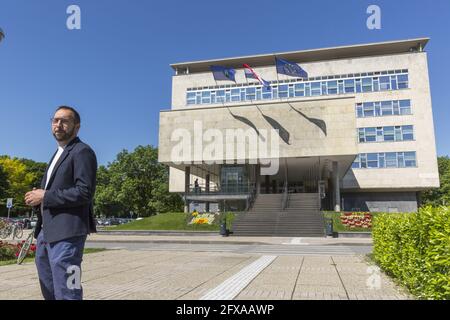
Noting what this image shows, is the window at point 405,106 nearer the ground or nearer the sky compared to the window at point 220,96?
nearer the ground

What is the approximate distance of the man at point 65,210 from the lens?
3367mm

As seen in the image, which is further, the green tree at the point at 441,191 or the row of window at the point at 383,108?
the green tree at the point at 441,191

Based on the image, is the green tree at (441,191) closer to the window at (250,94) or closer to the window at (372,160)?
the window at (372,160)

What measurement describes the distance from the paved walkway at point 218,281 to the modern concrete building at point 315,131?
25.4 metres

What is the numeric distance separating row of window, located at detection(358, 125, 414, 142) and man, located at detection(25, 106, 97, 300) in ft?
161

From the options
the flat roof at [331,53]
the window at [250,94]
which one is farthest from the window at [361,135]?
the window at [250,94]

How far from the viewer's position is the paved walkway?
20.1 feet

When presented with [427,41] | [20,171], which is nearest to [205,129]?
[427,41]

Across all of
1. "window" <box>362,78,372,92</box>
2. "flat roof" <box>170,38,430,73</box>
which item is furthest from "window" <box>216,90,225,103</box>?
"window" <box>362,78,372,92</box>

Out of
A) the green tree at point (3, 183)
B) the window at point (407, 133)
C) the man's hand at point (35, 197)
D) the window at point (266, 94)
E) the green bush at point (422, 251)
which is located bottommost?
the green bush at point (422, 251)

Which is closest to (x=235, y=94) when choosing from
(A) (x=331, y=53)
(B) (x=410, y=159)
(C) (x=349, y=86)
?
(A) (x=331, y=53)

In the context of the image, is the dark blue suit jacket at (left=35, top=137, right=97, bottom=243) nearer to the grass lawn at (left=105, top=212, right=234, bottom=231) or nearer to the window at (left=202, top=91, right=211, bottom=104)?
the grass lawn at (left=105, top=212, right=234, bottom=231)
